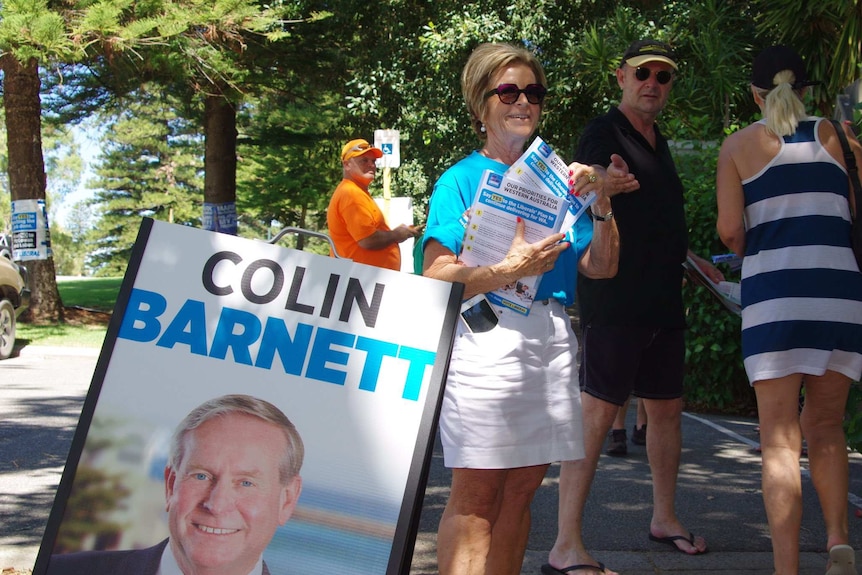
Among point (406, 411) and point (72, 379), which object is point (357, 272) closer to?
point (406, 411)

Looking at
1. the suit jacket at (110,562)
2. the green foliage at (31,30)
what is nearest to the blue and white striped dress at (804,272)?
the suit jacket at (110,562)

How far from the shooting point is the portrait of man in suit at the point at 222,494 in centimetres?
255

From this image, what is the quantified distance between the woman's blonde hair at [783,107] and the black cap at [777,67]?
17 mm

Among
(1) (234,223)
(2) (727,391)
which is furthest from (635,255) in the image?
(1) (234,223)

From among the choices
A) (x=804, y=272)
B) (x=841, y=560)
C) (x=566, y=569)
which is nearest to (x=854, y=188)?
(x=804, y=272)

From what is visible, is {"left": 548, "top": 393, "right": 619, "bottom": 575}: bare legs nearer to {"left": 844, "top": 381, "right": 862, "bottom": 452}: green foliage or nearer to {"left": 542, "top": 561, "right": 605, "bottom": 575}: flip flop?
{"left": 542, "top": 561, "right": 605, "bottom": 575}: flip flop

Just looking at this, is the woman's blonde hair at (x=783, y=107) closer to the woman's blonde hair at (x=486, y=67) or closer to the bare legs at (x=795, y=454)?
the bare legs at (x=795, y=454)

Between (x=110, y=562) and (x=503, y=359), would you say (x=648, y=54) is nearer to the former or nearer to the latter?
(x=503, y=359)

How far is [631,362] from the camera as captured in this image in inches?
167

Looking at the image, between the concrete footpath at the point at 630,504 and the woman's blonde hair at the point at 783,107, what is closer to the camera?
the woman's blonde hair at the point at 783,107

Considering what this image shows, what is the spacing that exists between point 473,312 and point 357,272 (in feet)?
1.57

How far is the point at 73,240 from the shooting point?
2972 inches

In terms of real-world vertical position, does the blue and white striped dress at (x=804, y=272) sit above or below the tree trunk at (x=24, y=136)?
below

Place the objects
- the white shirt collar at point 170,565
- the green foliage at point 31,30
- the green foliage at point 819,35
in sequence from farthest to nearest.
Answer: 1. the green foliage at point 31,30
2. the green foliage at point 819,35
3. the white shirt collar at point 170,565
